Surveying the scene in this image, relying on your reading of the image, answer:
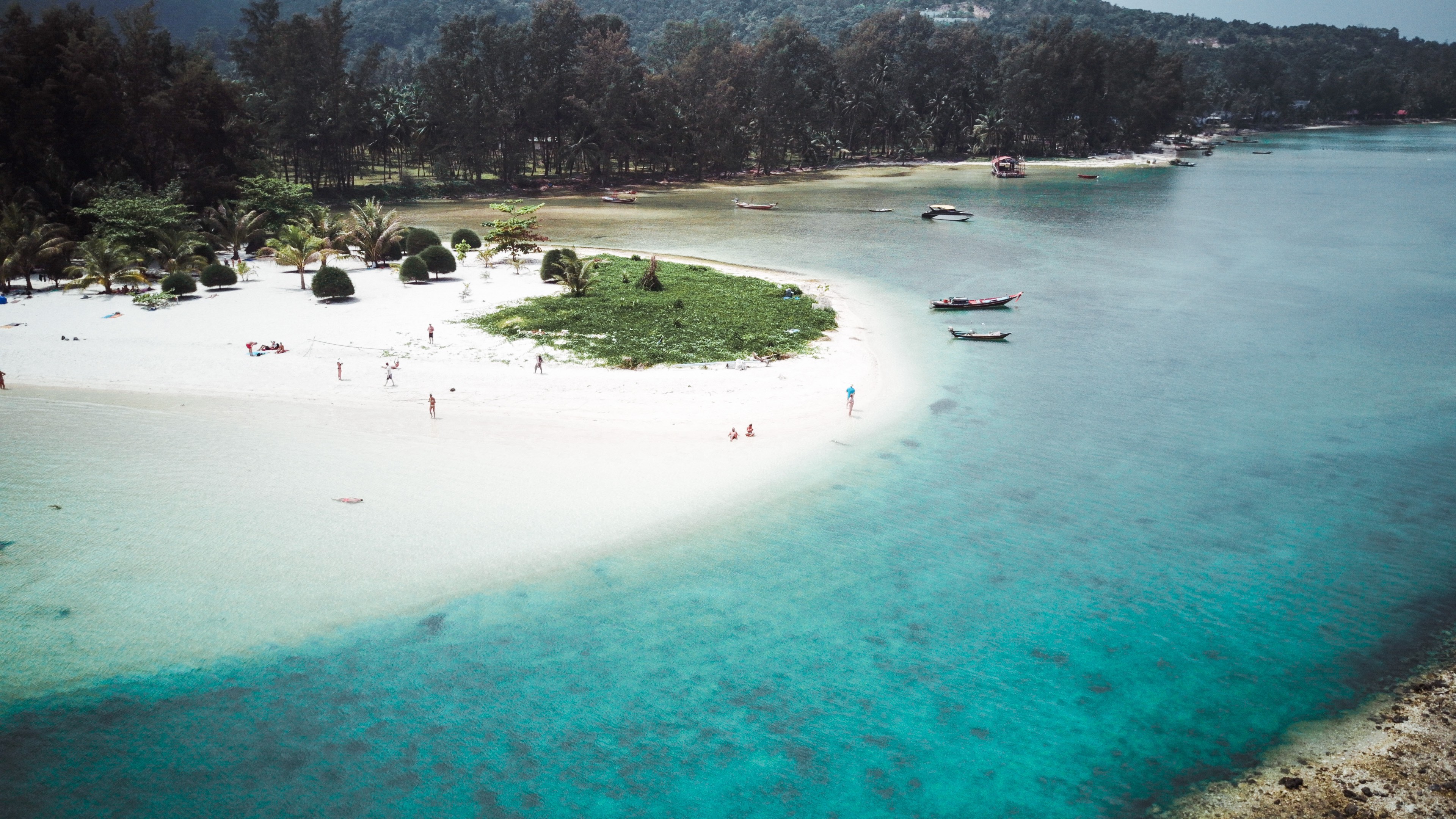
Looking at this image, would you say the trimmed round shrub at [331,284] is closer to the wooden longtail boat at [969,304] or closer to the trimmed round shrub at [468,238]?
the trimmed round shrub at [468,238]

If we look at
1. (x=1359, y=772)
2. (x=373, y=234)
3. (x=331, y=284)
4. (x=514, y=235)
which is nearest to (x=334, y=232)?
(x=373, y=234)

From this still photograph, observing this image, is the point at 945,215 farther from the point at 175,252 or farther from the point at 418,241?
the point at 175,252

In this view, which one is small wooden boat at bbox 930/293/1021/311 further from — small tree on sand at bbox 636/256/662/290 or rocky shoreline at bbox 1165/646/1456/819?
rocky shoreline at bbox 1165/646/1456/819

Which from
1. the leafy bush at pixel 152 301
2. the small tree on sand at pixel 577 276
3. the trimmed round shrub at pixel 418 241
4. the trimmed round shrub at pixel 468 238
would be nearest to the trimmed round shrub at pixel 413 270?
the trimmed round shrub at pixel 418 241

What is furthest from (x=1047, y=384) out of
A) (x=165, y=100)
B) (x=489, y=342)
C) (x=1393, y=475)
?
(x=165, y=100)

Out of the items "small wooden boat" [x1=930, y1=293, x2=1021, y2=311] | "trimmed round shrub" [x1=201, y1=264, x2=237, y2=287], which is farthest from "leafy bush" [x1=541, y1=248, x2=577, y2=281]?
"small wooden boat" [x1=930, y1=293, x2=1021, y2=311]

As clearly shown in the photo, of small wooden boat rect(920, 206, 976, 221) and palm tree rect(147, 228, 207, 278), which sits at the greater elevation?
small wooden boat rect(920, 206, 976, 221)

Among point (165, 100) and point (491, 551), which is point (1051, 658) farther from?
point (165, 100)
